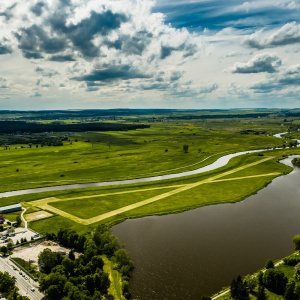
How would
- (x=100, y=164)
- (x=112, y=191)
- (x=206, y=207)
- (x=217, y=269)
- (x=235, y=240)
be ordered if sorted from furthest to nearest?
(x=100, y=164) < (x=112, y=191) < (x=206, y=207) < (x=235, y=240) < (x=217, y=269)

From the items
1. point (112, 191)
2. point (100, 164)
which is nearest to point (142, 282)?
point (112, 191)

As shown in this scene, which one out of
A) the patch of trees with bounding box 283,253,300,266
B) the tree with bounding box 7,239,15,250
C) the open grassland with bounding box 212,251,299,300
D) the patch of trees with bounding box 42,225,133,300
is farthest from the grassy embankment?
the patch of trees with bounding box 283,253,300,266

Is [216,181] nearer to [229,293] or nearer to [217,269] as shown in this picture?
[217,269]

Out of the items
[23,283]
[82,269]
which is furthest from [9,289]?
[82,269]

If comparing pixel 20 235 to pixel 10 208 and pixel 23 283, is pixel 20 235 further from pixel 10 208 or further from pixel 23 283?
pixel 23 283

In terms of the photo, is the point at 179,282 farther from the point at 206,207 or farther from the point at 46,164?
the point at 46,164

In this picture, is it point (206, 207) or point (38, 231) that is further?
point (206, 207)

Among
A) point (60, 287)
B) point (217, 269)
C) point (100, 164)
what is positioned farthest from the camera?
point (100, 164)
